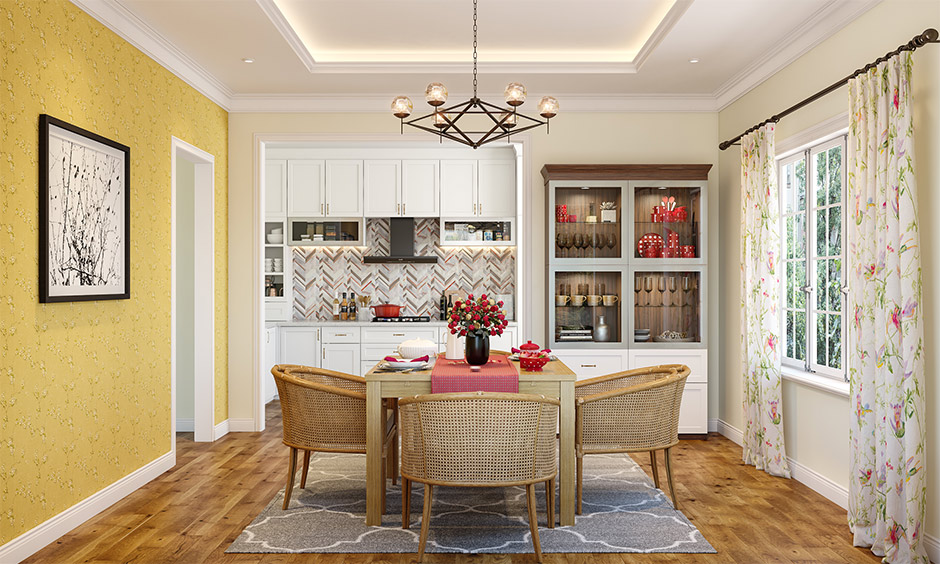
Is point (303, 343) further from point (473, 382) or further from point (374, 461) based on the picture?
point (473, 382)

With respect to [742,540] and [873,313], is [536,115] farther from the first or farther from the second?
[742,540]

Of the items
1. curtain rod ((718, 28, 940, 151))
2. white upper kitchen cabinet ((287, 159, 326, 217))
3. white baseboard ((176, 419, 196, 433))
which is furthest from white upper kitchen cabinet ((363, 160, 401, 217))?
curtain rod ((718, 28, 940, 151))

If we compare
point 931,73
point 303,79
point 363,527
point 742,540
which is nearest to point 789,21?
point 931,73

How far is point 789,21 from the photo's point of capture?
4.05 m

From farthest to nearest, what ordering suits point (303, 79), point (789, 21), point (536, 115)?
point (536, 115) < point (303, 79) < point (789, 21)

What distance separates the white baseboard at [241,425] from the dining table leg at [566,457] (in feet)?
10.7

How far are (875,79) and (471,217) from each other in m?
4.07

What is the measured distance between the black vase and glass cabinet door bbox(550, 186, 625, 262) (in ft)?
6.47

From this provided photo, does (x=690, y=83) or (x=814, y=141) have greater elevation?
(x=690, y=83)

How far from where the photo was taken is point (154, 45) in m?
4.36

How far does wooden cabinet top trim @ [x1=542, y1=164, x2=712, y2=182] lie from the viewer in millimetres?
5426

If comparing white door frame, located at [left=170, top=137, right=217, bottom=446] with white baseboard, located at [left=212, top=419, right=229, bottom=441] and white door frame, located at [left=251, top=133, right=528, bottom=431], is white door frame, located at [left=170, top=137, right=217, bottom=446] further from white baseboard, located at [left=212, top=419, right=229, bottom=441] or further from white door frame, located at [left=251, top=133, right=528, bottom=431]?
white door frame, located at [left=251, top=133, right=528, bottom=431]

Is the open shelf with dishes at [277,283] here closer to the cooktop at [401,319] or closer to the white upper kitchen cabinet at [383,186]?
the cooktop at [401,319]

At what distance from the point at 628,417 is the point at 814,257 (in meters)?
1.72
